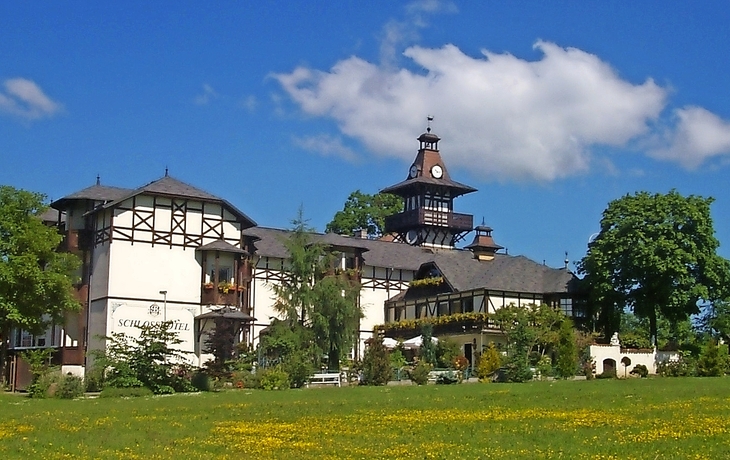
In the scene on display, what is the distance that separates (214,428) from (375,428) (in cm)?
358

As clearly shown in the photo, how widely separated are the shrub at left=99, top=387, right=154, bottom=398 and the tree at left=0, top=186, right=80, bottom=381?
32.3ft

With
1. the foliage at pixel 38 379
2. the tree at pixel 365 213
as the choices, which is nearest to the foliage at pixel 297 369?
the foliage at pixel 38 379

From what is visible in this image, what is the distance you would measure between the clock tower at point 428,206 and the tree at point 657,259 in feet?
76.1

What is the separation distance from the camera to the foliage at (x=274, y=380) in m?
43.1

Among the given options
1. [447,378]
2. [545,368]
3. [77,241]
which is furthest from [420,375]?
[77,241]

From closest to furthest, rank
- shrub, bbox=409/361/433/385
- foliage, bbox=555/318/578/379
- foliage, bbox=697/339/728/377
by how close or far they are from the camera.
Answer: shrub, bbox=409/361/433/385
foliage, bbox=697/339/728/377
foliage, bbox=555/318/578/379

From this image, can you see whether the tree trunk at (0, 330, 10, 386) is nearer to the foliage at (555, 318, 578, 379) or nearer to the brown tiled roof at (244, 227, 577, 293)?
the brown tiled roof at (244, 227, 577, 293)

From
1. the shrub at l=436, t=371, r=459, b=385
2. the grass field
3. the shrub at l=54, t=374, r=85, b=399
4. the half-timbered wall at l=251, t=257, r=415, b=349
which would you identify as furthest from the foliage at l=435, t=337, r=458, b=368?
the grass field

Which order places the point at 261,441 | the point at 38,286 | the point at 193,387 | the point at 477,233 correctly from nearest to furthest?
the point at 261,441 < the point at 193,387 < the point at 38,286 < the point at 477,233

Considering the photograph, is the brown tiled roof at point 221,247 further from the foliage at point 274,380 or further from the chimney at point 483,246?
the chimney at point 483,246

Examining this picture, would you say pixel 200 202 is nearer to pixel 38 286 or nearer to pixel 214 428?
pixel 38 286

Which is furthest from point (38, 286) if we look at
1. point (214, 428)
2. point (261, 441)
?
point (261, 441)

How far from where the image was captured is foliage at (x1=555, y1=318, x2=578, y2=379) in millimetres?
48250

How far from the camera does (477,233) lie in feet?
251
